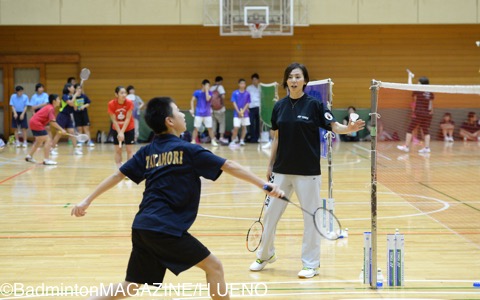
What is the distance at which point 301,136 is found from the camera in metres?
7.47

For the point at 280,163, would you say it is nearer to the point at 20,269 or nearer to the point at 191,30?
the point at 20,269

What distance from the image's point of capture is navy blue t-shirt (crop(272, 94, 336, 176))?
744 cm

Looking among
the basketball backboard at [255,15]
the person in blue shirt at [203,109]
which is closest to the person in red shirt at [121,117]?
the person in blue shirt at [203,109]

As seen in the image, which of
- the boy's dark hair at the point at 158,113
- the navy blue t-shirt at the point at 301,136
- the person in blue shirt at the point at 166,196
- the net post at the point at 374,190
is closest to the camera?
the person in blue shirt at the point at 166,196

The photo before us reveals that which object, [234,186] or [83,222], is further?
[234,186]

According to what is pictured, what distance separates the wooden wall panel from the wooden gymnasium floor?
9502 mm

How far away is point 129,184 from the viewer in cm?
1546

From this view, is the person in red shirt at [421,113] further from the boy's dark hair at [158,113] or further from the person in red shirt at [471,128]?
the boy's dark hair at [158,113]

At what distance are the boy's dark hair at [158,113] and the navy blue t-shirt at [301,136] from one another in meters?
2.55

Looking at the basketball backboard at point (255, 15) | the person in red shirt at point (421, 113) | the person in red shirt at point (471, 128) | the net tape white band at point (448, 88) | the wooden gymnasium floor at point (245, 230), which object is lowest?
the wooden gymnasium floor at point (245, 230)

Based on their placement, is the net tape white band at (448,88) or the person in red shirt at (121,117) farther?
the person in red shirt at (121,117)

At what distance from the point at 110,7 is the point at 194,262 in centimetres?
2088

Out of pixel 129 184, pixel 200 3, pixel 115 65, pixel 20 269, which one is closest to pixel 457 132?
pixel 200 3

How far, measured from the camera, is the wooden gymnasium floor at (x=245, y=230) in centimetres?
717
